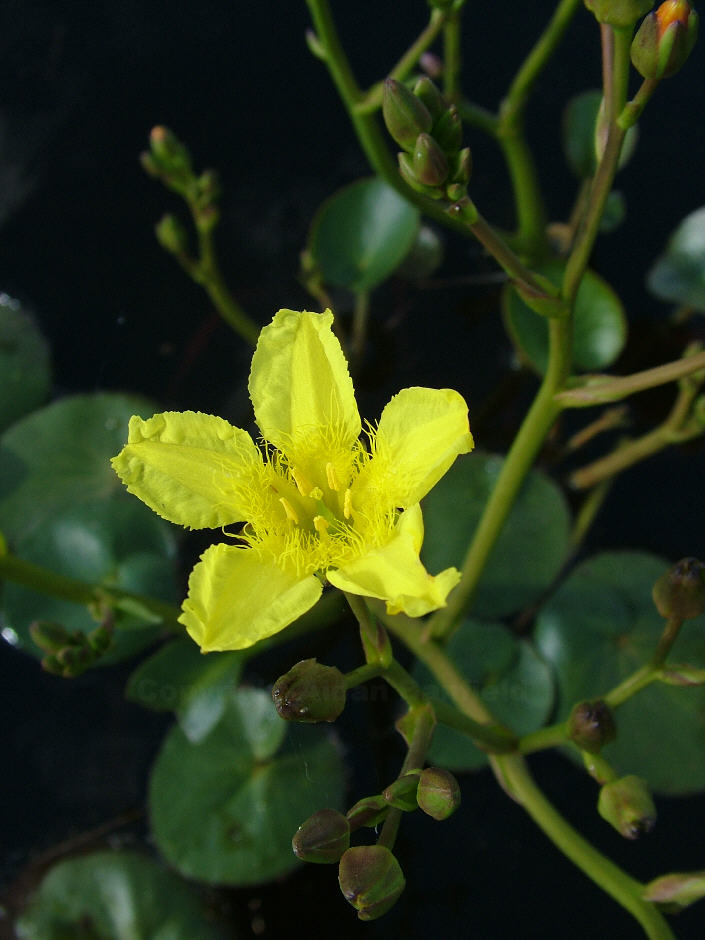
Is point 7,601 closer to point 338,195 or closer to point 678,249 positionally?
point 338,195

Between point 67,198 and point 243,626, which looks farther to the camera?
point 67,198

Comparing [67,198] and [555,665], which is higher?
[67,198]

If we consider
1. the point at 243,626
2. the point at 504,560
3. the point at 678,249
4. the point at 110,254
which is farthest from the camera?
the point at 110,254

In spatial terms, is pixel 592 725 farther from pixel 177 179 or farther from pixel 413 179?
pixel 177 179

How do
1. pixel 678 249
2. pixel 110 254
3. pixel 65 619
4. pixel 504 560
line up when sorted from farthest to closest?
pixel 110 254, pixel 678 249, pixel 504 560, pixel 65 619

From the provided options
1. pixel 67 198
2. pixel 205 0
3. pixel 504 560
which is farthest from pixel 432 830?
pixel 205 0

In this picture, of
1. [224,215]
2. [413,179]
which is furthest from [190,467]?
[224,215]

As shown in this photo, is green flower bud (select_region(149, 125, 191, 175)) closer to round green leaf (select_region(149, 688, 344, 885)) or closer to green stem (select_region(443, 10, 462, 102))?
green stem (select_region(443, 10, 462, 102))
